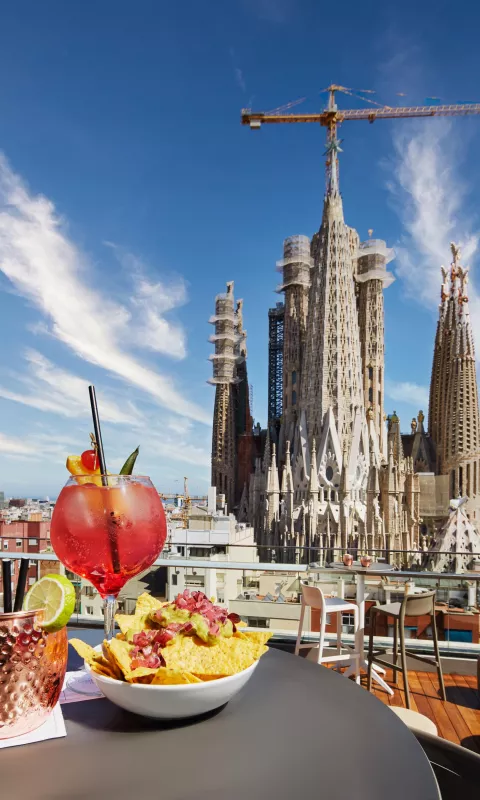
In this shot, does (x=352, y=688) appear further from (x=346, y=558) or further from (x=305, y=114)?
(x=305, y=114)

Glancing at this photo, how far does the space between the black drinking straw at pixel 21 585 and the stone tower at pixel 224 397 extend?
40.6 m

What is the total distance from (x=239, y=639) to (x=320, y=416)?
1345 inches

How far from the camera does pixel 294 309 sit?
131ft

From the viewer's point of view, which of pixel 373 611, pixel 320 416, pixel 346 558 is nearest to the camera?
pixel 373 611

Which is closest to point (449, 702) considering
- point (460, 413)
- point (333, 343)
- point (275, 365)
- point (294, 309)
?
point (333, 343)

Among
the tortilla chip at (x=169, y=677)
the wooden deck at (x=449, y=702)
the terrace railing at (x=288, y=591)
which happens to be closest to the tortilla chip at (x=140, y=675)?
the tortilla chip at (x=169, y=677)

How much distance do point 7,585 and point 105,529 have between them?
205 millimetres

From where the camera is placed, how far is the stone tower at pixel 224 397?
1644 inches

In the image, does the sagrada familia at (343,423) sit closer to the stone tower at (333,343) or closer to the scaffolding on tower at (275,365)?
the stone tower at (333,343)

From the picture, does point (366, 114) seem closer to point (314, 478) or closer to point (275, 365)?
point (275, 365)

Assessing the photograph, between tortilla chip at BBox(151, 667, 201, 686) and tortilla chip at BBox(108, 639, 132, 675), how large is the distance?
2.4 inches

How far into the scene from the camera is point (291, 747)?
31.0 inches

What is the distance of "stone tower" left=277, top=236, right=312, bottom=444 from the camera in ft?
129

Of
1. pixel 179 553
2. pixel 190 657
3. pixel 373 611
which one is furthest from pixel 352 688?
pixel 179 553
